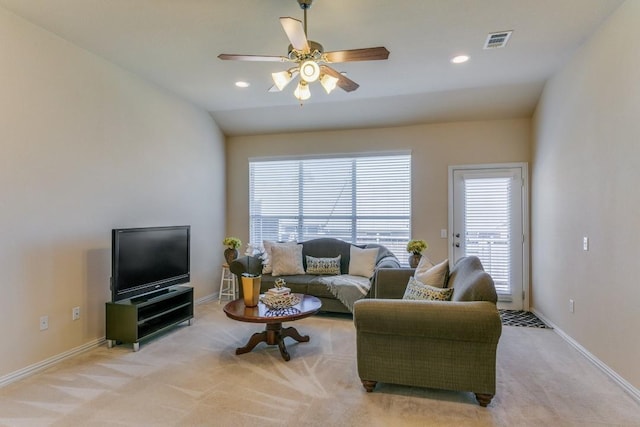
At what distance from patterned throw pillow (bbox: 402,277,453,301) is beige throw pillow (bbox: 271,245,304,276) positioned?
2.32 m

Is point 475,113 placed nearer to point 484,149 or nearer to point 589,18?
point 484,149

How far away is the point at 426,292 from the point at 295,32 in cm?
219

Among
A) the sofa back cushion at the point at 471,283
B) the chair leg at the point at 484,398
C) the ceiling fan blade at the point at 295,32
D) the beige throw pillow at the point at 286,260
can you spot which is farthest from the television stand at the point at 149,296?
the chair leg at the point at 484,398

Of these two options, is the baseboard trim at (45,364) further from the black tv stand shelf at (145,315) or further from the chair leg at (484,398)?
the chair leg at (484,398)

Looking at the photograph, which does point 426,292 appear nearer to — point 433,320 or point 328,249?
point 433,320

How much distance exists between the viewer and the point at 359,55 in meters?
2.62

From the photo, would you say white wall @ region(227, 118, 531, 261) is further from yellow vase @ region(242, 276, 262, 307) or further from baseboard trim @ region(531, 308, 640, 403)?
yellow vase @ region(242, 276, 262, 307)

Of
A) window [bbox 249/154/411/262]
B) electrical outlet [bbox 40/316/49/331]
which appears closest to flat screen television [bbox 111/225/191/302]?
electrical outlet [bbox 40/316/49/331]

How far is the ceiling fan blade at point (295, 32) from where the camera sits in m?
2.26

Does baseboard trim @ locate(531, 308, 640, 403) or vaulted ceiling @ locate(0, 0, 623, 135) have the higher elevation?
vaulted ceiling @ locate(0, 0, 623, 135)

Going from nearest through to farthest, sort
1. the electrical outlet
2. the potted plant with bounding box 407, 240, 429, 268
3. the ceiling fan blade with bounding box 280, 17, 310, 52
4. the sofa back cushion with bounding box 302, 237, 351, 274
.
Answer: the ceiling fan blade with bounding box 280, 17, 310, 52 < the electrical outlet < the potted plant with bounding box 407, 240, 429, 268 < the sofa back cushion with bounding box 302, 237, 351, 274

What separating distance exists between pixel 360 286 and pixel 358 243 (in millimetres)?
1281

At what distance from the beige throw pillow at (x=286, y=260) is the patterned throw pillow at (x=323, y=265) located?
0.14 meters

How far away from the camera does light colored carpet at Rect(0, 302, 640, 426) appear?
2.37 m
